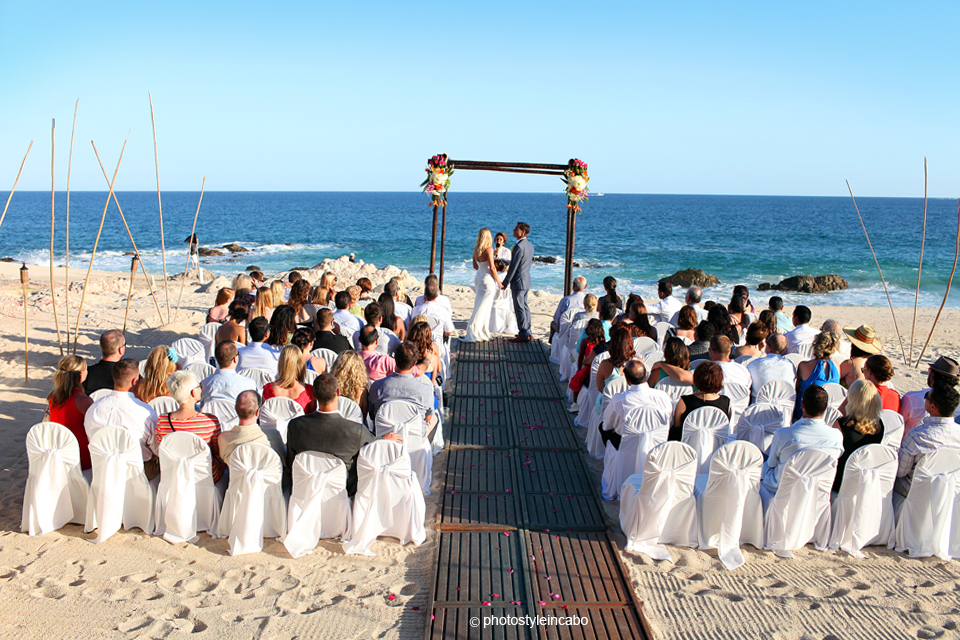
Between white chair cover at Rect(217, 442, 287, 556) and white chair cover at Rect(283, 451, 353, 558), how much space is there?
0.13 m

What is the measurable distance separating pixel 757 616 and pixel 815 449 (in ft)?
3.82

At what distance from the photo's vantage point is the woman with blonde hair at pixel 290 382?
5172 mm

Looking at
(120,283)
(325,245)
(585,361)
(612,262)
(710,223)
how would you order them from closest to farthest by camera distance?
(585,361), (120,283), (612,262), (325,245), (710,223)

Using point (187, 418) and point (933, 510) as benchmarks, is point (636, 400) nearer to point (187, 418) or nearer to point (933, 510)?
point (933, 510)

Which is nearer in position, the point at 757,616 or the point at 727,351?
the point at 757,616

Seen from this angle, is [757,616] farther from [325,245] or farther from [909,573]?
[325,245]

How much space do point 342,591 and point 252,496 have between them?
0.89 metres

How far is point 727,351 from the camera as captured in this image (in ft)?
19.0

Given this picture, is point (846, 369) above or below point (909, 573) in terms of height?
above

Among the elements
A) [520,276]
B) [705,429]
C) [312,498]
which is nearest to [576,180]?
[520,276]

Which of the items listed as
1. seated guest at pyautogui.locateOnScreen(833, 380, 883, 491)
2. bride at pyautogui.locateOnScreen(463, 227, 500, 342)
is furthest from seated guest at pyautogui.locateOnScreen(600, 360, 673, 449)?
bride at pyautogui.locateOnScreen(463, 227, 500, 342)

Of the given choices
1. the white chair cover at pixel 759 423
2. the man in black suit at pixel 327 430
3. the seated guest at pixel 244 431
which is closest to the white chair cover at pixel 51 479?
the seated guest at pixel 244 431

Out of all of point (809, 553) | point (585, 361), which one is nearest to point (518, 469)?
point (585, 361)

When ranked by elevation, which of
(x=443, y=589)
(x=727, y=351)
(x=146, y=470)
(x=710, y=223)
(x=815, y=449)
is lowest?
(x=443, y=589)
